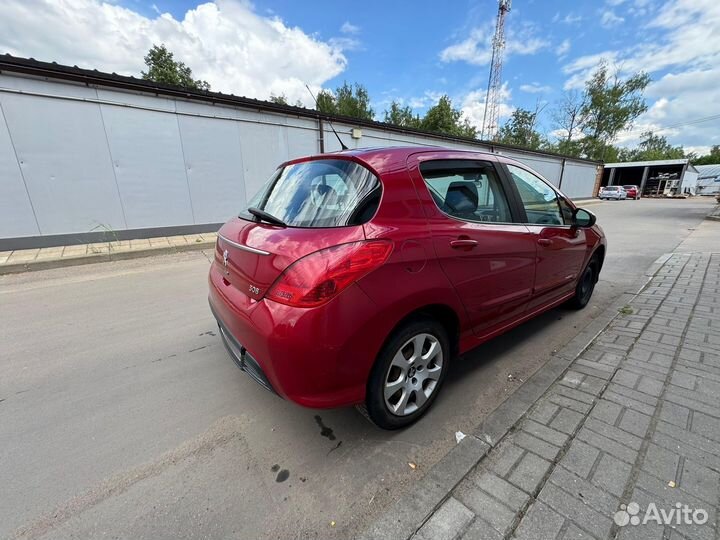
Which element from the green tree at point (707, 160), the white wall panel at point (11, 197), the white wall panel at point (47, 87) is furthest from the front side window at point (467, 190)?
the green tree at point (707, 160)

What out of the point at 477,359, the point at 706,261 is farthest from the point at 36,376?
the point at 706,261

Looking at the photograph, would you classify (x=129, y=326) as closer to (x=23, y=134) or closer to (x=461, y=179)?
(x=461, y=179)

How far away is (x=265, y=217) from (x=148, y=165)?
24.1 ft

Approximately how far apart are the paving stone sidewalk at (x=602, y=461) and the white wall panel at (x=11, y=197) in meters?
8.76

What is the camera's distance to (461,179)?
7.57ft

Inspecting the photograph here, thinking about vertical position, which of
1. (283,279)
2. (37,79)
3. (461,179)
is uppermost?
(37,79)

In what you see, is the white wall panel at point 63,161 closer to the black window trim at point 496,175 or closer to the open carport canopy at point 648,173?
the black window trim at point 496,175

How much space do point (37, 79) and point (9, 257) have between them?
11.5 feet

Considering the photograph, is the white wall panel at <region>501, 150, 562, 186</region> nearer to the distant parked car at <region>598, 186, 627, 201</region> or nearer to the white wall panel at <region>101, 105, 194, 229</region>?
the distant parked car at <region>598, 186, 627, 201</region>

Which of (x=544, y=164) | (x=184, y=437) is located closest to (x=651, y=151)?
(x=544, y=164)

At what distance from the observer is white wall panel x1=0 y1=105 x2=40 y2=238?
6.07m

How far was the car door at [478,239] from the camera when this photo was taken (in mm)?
1984

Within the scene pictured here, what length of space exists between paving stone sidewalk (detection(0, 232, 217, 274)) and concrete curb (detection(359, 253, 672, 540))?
6.95 meters

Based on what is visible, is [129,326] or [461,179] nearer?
[461,179]
